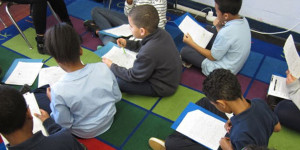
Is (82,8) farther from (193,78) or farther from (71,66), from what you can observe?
(71,66)

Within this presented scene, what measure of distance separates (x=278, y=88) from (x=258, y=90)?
18cm

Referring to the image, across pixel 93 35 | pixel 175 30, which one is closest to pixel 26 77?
pixel 93 35

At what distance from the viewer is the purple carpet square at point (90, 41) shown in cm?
247

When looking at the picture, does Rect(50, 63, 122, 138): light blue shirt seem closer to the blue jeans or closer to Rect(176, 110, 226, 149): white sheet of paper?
Rect(176, 110, 226, 149): white sheet of paper

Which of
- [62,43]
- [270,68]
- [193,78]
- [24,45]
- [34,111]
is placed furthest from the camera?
[24,45]

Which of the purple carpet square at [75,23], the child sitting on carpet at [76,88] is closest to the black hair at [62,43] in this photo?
the child sitting on carpet at [76,88]

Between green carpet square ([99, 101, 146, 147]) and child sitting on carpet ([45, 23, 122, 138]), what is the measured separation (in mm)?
156

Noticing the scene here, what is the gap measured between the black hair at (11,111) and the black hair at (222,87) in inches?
33.4

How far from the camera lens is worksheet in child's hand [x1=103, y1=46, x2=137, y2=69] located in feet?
6.64

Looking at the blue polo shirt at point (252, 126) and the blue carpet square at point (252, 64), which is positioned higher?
the blue polo shirt at point (252, 126)

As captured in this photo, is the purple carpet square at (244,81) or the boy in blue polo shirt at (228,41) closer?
the boy in blue polo shirt at (228,41)

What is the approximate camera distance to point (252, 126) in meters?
1.10

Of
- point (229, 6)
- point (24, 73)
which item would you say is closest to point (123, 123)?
point (24, 73)

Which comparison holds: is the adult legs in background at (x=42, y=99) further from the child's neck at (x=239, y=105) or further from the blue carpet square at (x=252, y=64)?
the blue carpet square at (x=252, y=64)
